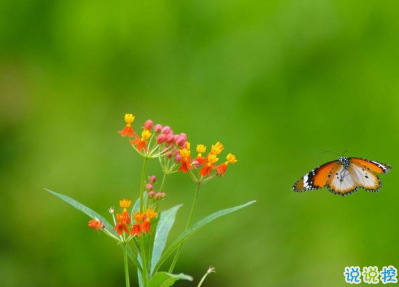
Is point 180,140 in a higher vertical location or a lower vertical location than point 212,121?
lower

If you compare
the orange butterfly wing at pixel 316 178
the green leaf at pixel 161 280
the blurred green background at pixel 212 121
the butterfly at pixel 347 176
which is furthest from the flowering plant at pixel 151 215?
the blurred green background at pixel 212 121

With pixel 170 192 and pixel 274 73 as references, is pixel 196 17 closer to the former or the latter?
pixel 274 73

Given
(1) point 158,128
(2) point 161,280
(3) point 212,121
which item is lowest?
(2) point 161,280

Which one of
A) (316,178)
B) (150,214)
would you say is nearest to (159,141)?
(150,214)

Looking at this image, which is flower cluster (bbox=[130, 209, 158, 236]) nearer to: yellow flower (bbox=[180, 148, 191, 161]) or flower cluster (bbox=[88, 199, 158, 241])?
flower cluster (bbox=[88, 199, 158, 241])

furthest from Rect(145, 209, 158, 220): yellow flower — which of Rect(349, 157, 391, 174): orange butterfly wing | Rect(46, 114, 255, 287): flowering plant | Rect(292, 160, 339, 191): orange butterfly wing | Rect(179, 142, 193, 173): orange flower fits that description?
Rect(349, 157, 391, 174): orange butterfly wing

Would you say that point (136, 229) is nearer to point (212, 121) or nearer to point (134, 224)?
point (134, 224)

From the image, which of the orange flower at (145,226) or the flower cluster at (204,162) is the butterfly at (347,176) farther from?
the orange flower at (145,226)
